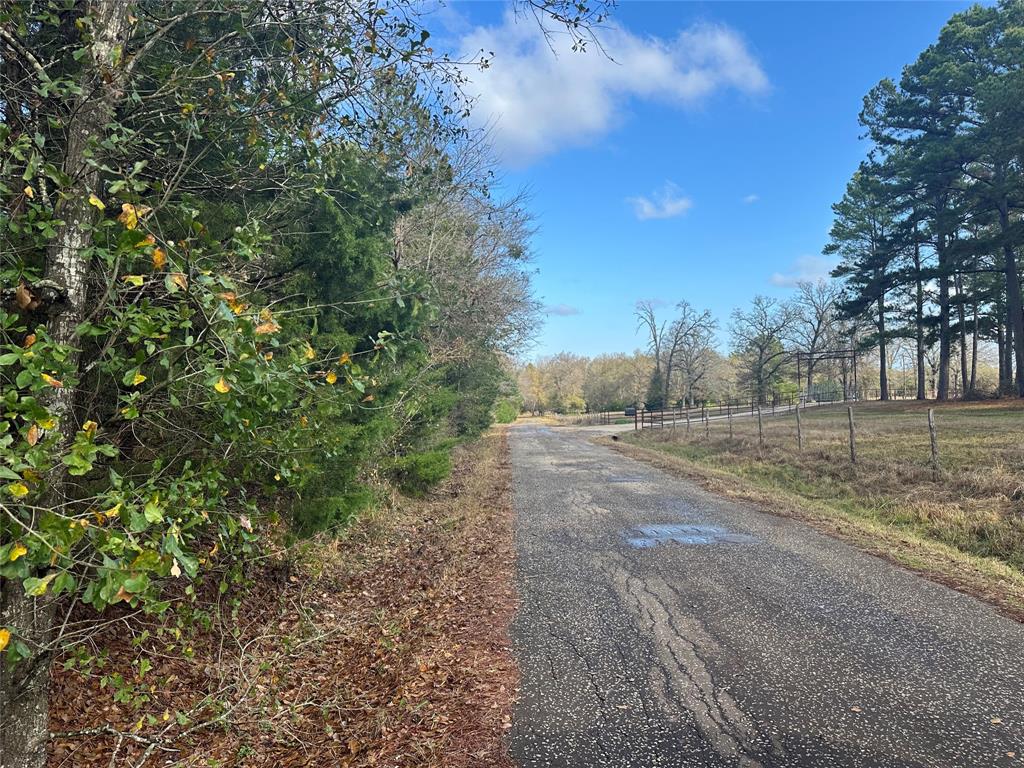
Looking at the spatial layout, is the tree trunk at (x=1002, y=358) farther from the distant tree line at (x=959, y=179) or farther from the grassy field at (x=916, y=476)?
the grassy field at (x=916, y=476)

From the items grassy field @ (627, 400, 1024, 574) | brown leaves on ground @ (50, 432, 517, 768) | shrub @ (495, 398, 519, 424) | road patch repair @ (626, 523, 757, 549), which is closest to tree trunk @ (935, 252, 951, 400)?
grassy field @ (627, 400, 1024, 574)

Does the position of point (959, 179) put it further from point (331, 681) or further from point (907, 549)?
point (331, 681)

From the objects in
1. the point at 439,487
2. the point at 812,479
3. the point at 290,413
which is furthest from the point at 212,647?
the point at 812,479

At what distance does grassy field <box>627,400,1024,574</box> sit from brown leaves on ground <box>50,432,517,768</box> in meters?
6.02

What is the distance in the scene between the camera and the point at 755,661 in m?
3.55

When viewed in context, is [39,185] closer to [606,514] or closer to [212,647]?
[212,647]

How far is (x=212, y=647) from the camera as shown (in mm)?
3734

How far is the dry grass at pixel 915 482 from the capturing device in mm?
6543

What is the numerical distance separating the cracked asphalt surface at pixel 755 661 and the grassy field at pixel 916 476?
7.60ft

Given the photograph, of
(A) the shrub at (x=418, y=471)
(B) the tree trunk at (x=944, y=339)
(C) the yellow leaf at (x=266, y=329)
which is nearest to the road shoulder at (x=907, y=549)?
(A) the shrub at (x=418, y=471)

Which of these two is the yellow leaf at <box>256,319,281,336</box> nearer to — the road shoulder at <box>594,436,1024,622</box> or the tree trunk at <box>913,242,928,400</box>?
the road shoulder at <box>594,436,1024,622</box>

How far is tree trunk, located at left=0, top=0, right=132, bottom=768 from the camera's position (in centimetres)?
207

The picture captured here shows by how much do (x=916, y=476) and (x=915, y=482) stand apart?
0.22 meters

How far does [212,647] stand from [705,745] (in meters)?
3.35
